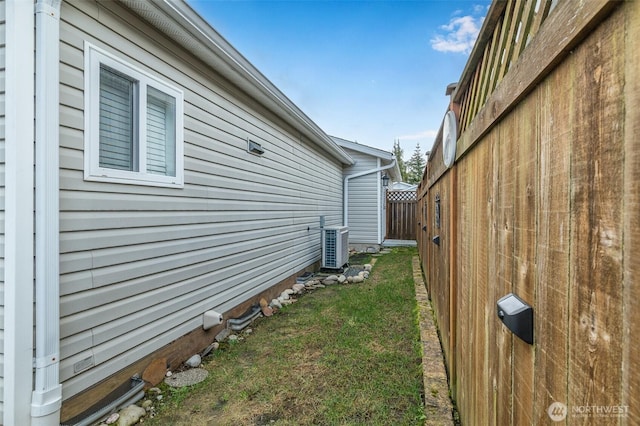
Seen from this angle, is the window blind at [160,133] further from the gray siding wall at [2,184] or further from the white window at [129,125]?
the gray siding wall at [2,184]

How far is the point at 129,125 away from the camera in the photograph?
261cm

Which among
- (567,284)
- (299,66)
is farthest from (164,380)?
(299,66)

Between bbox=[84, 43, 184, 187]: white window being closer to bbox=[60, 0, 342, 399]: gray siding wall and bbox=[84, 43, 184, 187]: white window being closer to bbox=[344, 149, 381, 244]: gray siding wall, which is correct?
bbox=[60, 0, 342, 399]: gray siding wall

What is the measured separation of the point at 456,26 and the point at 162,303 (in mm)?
7877

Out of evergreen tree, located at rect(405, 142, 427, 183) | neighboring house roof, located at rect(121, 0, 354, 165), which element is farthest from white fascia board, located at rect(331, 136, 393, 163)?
evergreen tree, located at rect(405, 142, 427, 183)

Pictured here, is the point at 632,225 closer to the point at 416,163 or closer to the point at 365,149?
the point at 365,149

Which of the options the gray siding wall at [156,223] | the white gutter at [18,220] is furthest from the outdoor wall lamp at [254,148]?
the white gutter at [18,220]

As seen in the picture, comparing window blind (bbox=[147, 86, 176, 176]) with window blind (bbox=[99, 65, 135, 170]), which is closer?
window blind (bbox=[99, 65, 135, 170])

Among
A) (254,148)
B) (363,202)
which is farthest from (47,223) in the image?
(363,202)

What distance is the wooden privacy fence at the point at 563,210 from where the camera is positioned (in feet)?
1.79

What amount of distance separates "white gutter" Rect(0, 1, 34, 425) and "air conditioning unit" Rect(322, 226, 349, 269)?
568 centimetres

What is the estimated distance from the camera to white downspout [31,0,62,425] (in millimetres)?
1909

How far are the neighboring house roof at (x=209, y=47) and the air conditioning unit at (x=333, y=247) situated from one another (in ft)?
9.32

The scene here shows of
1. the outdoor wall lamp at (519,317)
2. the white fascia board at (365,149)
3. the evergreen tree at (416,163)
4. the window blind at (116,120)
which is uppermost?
the evergreen tree at (416,163)
